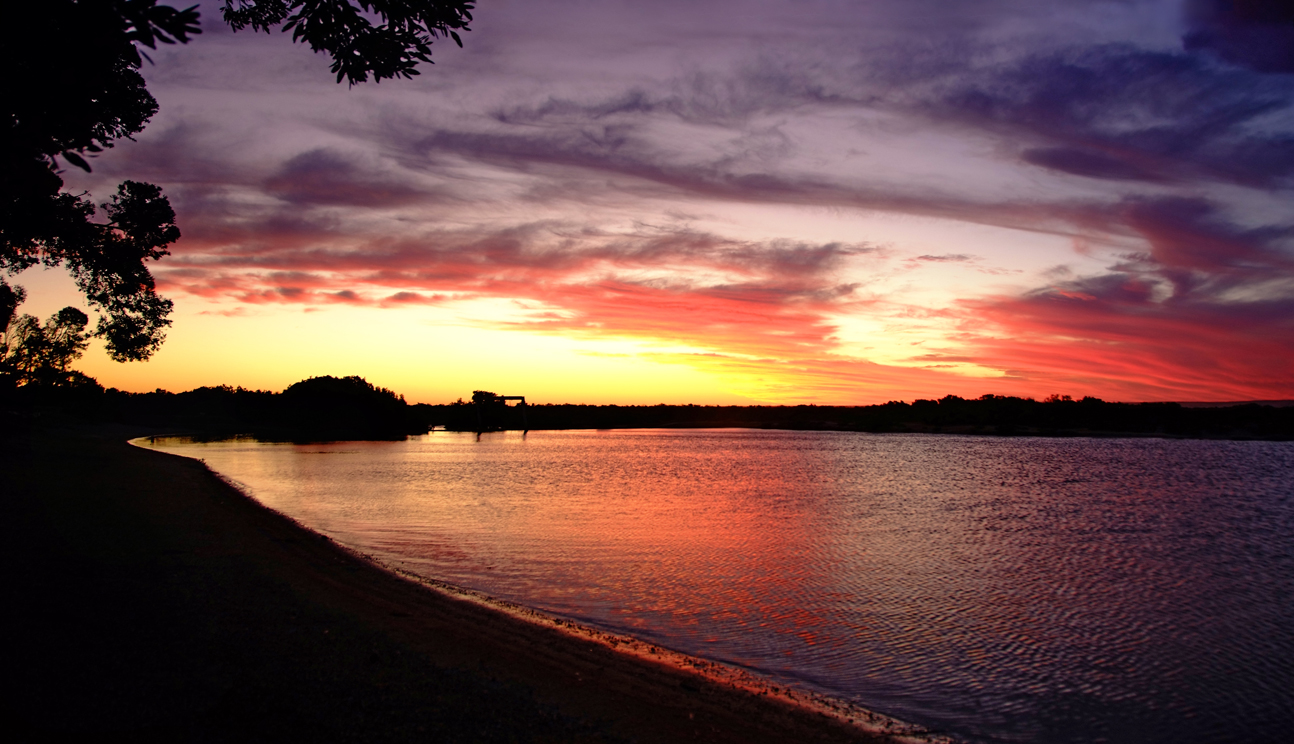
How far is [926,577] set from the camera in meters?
11.9

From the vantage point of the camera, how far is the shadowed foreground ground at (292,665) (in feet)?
16.0

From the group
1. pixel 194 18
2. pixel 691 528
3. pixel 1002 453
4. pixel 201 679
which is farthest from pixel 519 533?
pixel 1002 453

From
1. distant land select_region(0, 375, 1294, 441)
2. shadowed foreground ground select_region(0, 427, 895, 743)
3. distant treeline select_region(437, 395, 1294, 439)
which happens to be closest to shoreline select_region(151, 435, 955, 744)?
shadowed foreground ground select_region(0, 427, 895, 743)

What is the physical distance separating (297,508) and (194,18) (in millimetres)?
17229

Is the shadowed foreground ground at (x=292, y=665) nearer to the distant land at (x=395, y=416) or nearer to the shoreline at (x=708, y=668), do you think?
the shoreline at (x=708, y=668)

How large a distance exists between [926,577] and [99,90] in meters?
12.8

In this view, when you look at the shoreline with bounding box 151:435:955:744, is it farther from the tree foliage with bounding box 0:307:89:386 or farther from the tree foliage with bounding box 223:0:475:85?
the tree foliage with bounding box 0:307:89:386

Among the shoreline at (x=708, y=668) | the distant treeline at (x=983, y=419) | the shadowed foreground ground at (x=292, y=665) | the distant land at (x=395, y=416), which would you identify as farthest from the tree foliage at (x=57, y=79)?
the distant treeline at (x=983, y=419)

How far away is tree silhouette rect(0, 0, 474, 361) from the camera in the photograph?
4.48 metres

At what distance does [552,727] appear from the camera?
209 inches

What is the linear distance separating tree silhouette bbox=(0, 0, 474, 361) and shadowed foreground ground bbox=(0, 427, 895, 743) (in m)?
3.56

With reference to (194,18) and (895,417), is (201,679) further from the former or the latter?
(895,417)

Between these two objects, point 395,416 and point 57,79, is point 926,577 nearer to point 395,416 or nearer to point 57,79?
point 57,79

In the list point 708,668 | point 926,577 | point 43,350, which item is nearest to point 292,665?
point 708,668
